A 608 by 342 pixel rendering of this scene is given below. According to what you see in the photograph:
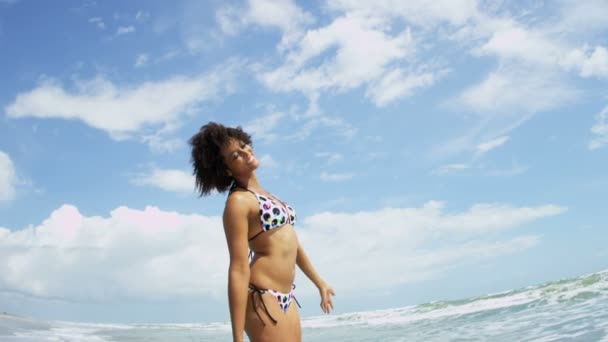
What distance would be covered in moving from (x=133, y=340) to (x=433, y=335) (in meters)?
6.31

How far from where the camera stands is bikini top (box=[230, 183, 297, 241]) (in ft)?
9.35

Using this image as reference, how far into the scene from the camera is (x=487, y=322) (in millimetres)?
10672

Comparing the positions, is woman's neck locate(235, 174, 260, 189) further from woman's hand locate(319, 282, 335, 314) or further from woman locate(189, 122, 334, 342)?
woman's hand locate(319, 282, 335, 314)

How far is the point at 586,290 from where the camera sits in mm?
12836

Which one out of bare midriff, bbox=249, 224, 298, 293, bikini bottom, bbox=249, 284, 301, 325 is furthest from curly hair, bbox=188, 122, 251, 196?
bikini bottom, bbox=249, 284, 301, 325

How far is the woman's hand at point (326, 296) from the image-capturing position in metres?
3.43

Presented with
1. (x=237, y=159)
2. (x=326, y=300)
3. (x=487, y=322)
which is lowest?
(x=487, y=322)

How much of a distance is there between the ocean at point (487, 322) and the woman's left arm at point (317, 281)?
465 centimetres

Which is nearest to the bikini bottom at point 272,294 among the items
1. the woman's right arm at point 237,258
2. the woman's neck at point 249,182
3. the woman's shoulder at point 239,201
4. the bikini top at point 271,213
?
the woman's right arm at point 237,258

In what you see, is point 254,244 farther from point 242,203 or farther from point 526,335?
point 526,335

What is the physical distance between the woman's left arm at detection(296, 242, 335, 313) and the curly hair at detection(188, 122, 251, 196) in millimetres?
711

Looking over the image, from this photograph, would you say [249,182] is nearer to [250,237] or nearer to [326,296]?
[250,237]

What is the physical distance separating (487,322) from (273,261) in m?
8.98

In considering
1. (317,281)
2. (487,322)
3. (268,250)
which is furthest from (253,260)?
(487,322)
